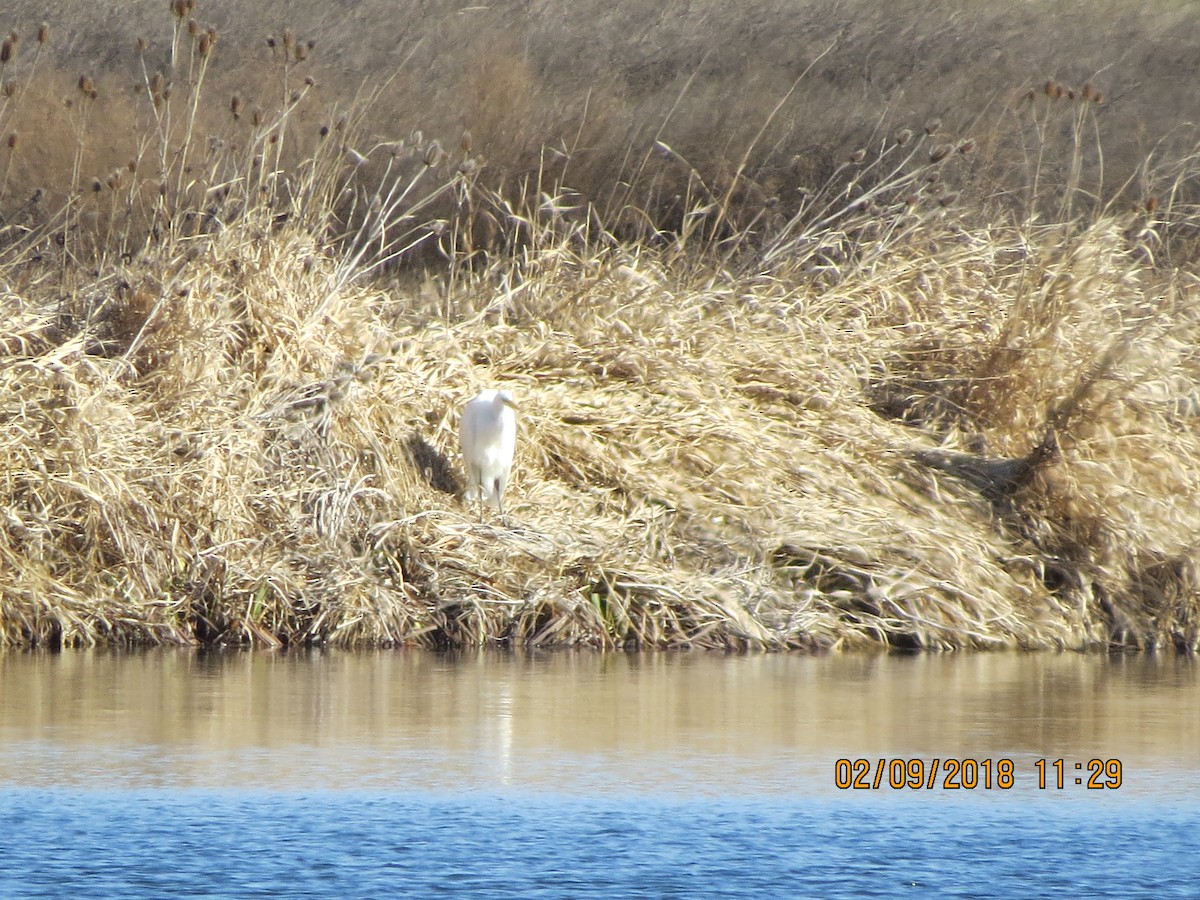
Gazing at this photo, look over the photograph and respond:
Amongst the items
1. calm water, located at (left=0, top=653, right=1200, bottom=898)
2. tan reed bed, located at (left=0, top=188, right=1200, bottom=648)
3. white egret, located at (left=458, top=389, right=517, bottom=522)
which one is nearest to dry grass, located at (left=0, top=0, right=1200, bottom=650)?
tan reed bed, located at (left=0, top=188, right=1200, bottom=648)

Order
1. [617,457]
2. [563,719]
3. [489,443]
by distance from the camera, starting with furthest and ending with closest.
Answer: [617,457], [489,443], [563,719]

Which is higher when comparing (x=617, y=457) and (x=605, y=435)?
Result: (x=605, y=435)

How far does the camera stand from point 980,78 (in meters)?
16.0

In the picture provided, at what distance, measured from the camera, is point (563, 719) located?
588 centimetres

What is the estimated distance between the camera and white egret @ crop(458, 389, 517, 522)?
26.8 ft

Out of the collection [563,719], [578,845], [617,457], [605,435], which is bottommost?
[578,845]

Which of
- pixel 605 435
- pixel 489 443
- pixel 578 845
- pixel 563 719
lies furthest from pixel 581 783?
pixel 605 435

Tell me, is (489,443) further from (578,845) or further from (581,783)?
(578,845)

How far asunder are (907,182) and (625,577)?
4172 millimetres
